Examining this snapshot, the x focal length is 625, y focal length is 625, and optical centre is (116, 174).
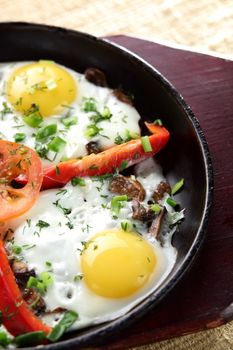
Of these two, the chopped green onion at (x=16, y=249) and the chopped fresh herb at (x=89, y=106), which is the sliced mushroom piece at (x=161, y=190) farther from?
the chopped green onion at (x=16, y=249)

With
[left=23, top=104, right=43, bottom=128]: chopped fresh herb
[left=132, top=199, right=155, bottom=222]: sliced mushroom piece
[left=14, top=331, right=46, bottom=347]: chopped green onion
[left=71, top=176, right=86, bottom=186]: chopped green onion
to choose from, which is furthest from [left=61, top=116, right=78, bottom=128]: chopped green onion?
[left=14, top=331, right=46, bottom=347]: chopped green onion

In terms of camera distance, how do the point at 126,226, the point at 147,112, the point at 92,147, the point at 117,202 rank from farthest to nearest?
1. the point at 147,112
2. the point at 92,147
3. the point at 117,202
4. the point at 126,226

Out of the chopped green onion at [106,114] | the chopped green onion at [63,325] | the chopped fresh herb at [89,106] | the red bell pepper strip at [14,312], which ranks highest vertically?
the chopped fresh herb at [89,106]

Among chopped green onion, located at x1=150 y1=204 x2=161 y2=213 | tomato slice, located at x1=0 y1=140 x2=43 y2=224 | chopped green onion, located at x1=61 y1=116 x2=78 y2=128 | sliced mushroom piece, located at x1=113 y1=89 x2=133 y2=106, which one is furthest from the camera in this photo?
sliced mushroom piece, located at x1=113 y1=89 x2=133 y2=106

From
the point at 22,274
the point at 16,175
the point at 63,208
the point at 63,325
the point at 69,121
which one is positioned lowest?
the point at 63,325

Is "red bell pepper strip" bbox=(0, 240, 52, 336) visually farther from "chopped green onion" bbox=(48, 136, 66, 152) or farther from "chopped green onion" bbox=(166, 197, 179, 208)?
"chopped green onion" bbox=(166, 197, 179, 208)

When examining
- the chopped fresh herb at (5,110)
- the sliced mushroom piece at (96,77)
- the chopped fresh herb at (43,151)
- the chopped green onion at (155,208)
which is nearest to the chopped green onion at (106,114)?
the sliced mushroom piece at (96,77)

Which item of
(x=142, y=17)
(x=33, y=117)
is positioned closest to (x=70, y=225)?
(x=33, y=117)

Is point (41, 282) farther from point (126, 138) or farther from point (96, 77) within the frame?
point (96, 77)
